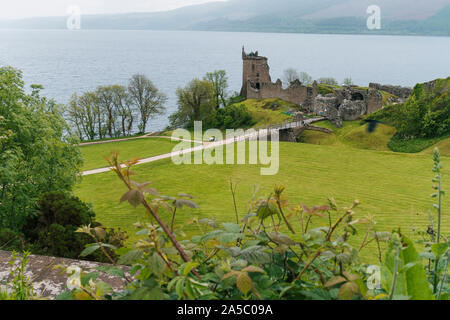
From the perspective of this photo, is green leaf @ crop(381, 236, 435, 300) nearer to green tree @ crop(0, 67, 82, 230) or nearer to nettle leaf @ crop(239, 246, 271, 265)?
nettle leaf @ crop(239, 246, 271, 265)

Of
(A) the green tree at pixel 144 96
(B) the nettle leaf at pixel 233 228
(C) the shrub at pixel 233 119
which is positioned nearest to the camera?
(B) the nettle leaf at pixel 233 228

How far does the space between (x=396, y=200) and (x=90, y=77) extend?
395 ft

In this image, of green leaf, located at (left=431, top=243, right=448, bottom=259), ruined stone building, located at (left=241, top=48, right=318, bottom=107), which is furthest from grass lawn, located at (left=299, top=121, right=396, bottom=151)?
green leaf, located at (left=431, top=243, right=448, bottom=259)

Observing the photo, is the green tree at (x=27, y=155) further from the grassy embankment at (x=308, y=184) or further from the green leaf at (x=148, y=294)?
the green leaf at (x=148, y=294)

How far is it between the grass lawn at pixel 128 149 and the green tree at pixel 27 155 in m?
15.2

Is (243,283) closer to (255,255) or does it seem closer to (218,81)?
(255,255)

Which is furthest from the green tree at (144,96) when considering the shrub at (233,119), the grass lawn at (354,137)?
the grass lawn at (354,137)

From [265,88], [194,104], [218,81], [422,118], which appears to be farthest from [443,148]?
[218,81]

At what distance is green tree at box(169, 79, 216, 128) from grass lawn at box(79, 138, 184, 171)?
1642cm

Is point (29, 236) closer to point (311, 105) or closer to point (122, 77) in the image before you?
point (311, 105)

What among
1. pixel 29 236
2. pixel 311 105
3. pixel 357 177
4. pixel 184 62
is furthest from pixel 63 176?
pixel 184 62

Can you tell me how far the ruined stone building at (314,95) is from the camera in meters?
45.9

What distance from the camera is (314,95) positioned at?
55.5 meters
